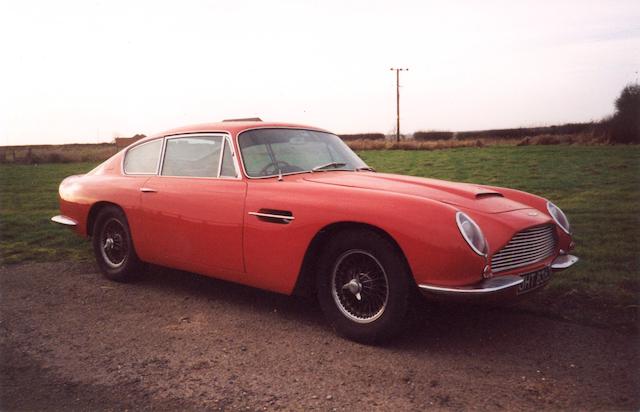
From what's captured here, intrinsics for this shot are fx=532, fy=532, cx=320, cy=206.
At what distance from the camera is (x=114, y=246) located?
5316mm

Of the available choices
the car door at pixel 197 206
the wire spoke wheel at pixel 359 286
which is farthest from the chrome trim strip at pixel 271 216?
the wire spoke wheel at pixel 359 286

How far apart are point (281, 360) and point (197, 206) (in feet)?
5.24

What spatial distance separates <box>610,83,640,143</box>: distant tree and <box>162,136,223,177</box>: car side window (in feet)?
92.1

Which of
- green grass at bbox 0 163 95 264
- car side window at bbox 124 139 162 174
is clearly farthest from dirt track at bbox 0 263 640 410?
green grass at bbox 0 163 95 264

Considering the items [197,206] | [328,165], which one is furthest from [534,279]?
[197,206]

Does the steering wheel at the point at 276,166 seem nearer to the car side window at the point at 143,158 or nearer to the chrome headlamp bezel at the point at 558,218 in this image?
the car side window at the point at 143,158

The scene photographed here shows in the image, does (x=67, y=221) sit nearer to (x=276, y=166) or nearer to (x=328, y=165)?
(x=276, y=166)

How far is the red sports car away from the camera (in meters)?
3.24

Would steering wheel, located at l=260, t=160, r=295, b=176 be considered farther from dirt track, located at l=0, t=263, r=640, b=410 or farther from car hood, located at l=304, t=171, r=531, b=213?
dirt track, located at l=0, t=263, r=640, b=410

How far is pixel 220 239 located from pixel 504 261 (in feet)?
6.96

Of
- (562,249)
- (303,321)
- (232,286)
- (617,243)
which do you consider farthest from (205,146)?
(617,243)

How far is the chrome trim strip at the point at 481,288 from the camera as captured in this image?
3105 mm

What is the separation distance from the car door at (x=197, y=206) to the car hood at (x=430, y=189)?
0.68 m

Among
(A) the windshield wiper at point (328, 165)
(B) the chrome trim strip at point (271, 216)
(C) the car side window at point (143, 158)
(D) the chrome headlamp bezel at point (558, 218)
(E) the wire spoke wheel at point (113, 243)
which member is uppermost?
(C) the car side window at point (143, 158)
